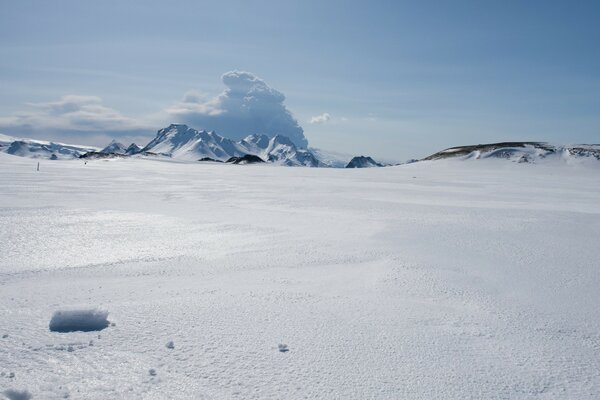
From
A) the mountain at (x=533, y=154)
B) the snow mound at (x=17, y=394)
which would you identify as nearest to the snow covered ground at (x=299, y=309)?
the snow mound at (x=17, y=394)

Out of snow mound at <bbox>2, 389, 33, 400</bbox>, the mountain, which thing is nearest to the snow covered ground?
snow mound at <bbox>2, 389, 33, 400</bbox>

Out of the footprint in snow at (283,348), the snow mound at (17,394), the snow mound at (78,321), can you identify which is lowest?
the snow mound at (17,394)

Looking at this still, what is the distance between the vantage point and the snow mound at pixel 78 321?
3506 mm

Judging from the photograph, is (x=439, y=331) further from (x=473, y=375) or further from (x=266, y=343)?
(x=266, y=343)

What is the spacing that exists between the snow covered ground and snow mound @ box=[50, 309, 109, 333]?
9cm

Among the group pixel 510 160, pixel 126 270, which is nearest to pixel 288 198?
pixel 126 270

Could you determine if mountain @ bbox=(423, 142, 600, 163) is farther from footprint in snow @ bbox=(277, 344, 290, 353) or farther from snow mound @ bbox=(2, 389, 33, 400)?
snow mound @ bbox=(2, 389, 33, 400)

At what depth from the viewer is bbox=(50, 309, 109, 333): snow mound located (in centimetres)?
351

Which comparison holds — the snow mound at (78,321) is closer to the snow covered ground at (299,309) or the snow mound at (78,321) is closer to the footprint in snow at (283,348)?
the snow covered ground at (299,309)

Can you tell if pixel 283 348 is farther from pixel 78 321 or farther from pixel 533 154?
Answer: pixel 533 154

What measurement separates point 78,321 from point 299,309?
2.10 metres

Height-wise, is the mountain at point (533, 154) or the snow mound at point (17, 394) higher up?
the mountain at point (533, 154)

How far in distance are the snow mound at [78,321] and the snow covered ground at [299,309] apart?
9 cm

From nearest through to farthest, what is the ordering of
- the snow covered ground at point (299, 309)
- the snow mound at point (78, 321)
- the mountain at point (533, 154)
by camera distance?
1. the snow covered ground at point (299, 309)
2. the snow mound at point (78, 321)
3. the mountain at point (533, 154)
